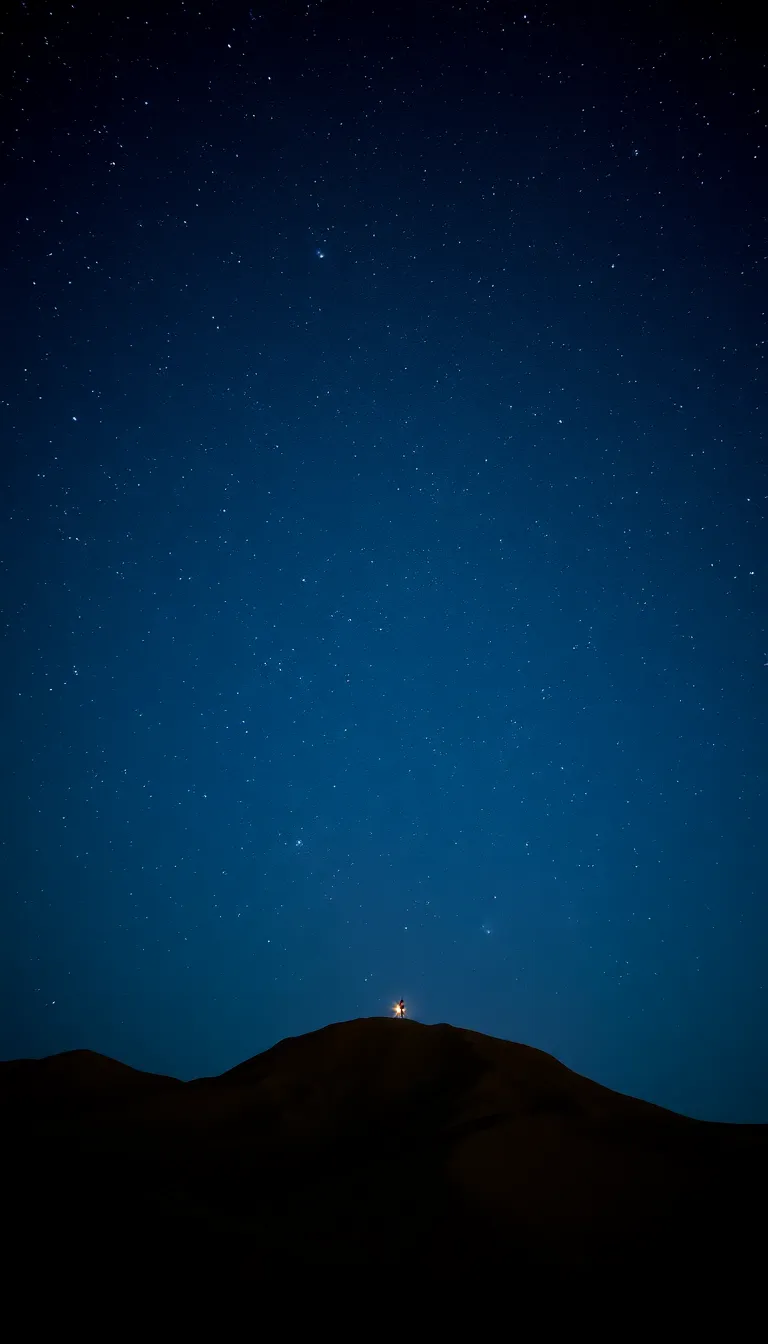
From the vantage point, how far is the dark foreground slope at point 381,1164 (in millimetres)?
6695

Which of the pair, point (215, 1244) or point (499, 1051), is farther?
point (499, 1051)

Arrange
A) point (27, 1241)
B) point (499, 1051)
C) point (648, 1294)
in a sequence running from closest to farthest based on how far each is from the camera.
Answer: point (648, 1294) < point (27, 1241) < point (499, 1051)

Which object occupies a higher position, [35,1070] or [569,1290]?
[35,1070]

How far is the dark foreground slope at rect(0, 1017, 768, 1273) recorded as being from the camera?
6.70 metres

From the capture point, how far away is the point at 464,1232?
22.0ft

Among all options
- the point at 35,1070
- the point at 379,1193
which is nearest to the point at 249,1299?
the point at 379,1193

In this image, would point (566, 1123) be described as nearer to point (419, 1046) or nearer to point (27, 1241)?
point (419, 1046)

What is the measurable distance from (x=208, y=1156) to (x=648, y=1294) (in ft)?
22.3

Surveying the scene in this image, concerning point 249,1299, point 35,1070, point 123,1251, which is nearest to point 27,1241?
point 123,1251

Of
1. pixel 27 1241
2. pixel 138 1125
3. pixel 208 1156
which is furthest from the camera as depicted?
pixel 138 1125

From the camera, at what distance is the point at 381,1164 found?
9219 mm

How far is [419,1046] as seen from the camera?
13648 mm

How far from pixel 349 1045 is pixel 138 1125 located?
4.36 m

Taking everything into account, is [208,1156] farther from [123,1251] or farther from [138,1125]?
[123,1251]
